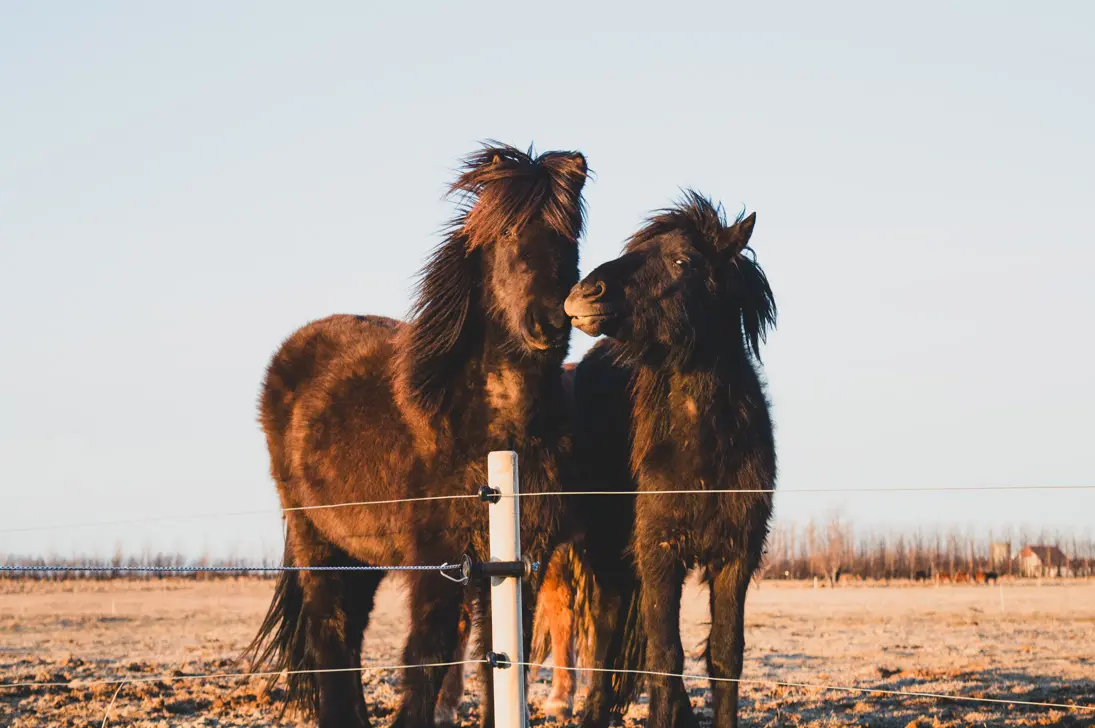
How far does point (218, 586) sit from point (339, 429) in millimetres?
19138

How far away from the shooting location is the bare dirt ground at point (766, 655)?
22.4ft

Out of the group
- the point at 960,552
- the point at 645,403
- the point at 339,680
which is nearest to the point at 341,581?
the point at 339,680

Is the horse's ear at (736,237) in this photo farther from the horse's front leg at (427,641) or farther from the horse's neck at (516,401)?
the horse's front leg at (427,641)

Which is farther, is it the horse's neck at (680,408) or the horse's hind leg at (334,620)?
the horse's hind leg at (334,620)

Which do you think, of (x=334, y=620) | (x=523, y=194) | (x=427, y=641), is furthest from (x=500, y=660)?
(x=334, y=620)

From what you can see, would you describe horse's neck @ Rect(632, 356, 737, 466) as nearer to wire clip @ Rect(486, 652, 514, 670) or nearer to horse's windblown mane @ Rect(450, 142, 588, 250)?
horse's windblown mane @ Rect(450, 142, 588, 250)

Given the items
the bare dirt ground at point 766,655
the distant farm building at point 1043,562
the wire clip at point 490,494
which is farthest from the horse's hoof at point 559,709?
the distant farm building at point 1043,562

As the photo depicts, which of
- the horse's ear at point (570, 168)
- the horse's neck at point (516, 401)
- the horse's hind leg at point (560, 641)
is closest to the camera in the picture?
the horse's neck at point (516, 401)

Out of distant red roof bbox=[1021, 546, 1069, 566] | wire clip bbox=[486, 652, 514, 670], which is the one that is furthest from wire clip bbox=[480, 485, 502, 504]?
distant red roof bbox=[1021, 546, 1069, 566]

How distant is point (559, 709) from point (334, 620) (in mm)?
1626

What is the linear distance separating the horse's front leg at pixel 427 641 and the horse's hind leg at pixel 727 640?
3.65ft

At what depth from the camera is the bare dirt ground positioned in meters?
6.84

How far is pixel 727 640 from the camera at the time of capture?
484 centimetres

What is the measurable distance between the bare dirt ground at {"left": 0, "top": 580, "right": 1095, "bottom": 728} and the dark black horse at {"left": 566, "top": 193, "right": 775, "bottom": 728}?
32cm
